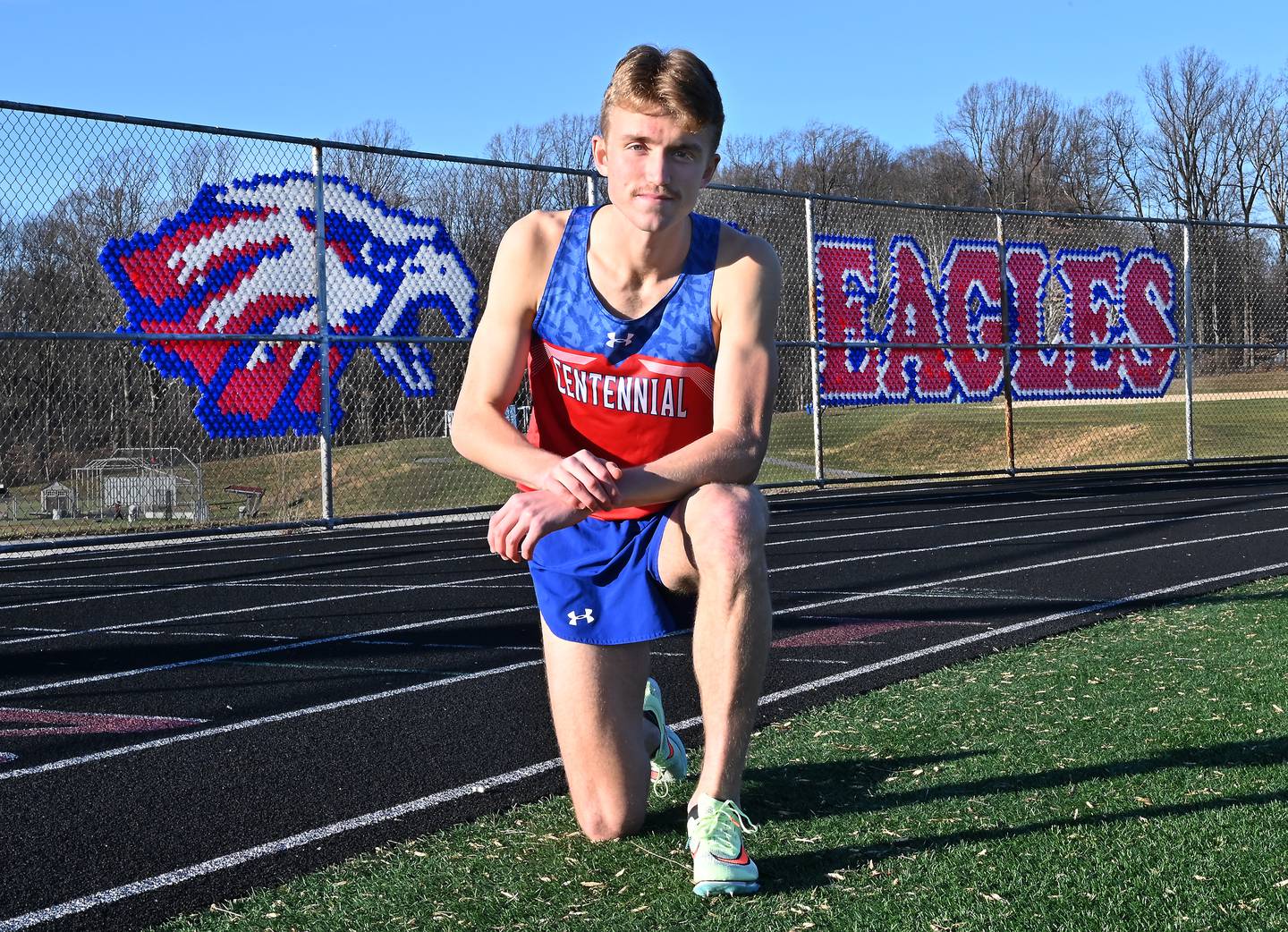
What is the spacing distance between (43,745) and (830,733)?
2770mm

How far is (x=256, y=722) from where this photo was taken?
5.37 m

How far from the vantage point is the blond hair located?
11.2ft

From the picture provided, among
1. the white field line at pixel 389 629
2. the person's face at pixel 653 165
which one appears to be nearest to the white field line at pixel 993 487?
the white field line at pixel 389 629

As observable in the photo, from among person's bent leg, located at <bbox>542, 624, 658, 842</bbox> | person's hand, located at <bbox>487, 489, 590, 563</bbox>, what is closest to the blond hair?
person's hand, located at <bbox>487, 489, 590, 563</bbox>

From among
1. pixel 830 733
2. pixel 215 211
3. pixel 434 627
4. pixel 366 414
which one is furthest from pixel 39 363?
pixel 830 733

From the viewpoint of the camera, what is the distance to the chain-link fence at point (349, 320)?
36.2ft

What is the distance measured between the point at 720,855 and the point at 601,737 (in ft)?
1.92

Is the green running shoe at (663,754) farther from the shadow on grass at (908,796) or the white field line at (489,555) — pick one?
the white field line at (489,555)

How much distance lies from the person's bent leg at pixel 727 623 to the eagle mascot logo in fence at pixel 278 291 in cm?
881

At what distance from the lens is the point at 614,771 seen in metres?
3.63

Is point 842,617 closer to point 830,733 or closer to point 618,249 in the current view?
point 830,733

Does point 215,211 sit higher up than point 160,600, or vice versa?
point 215,211

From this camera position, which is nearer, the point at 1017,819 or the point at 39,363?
the point at 1017,819

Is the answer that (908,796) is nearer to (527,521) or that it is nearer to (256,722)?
(527,521)
